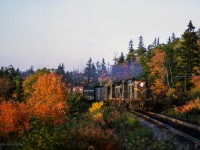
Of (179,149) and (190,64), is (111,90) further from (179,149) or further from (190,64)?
(179,149)

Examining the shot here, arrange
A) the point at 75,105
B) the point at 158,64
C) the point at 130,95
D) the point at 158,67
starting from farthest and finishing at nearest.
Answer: the point at 158,64
the point at 158,67
the point at 75,105
the point at 130,95

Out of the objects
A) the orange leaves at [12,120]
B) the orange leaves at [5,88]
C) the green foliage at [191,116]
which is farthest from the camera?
the orange leaves at [5,88]

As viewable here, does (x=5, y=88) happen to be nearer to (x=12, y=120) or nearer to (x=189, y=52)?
(x=189, y=52)

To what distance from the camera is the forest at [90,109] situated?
10.6 m

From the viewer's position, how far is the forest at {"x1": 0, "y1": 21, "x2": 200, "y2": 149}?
34.9 feet

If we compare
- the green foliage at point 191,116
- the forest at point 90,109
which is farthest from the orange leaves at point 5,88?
the green foliage at point 191,116

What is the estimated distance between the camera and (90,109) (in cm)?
3300

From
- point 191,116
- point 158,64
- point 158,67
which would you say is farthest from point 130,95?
point 158,64

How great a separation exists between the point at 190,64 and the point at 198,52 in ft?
7.06

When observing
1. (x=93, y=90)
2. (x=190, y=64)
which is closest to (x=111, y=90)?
(x=190, y=64)

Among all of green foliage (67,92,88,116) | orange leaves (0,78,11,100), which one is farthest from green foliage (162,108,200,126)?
orange leaves (0,78,11,100)

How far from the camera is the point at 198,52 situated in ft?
159

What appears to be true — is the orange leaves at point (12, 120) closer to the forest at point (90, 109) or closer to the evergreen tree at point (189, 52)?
the forest at point (90, 109)

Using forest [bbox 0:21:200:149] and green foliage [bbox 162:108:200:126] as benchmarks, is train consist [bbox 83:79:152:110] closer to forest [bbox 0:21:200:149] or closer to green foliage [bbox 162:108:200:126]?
forest [bbox 0:21:200:149]
